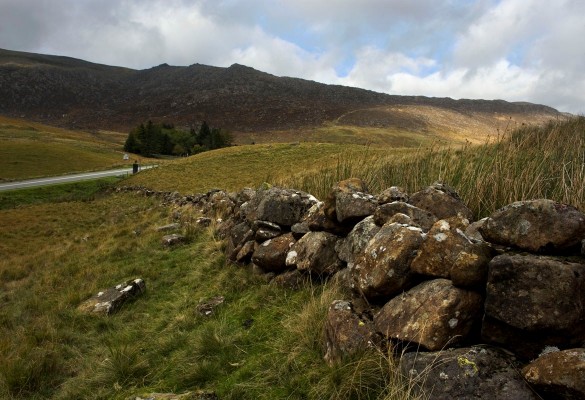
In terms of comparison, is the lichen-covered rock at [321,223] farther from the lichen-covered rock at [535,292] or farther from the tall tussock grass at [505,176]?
the lichen-covered rock at [535,292]

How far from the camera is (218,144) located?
3519 inches

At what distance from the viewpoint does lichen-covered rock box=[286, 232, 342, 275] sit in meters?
5.83

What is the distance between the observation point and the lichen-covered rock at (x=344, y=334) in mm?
3739

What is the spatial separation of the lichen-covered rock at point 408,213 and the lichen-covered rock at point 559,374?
234 centimetres

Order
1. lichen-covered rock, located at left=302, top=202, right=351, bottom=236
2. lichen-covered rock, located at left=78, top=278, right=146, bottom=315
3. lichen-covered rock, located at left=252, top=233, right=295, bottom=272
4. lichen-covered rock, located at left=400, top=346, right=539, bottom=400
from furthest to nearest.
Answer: lichen-covered rock, located at left=78, top=278, right=146, bottom=315 → lichen-covered rock, located at left=252, top=233, right=295, bottom=272 → lichen-covered rock, located at left=302, top=202, right=351, bottom=236 → lichen-covered rock, located at left=400, top=346, right=539, bottom=400

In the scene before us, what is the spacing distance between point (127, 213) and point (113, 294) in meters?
16.1

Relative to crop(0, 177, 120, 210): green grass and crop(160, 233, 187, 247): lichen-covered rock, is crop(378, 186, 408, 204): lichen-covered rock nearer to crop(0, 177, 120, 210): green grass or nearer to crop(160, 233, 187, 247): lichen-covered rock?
crop(160, 233, 187, 247): lichen-covered rock

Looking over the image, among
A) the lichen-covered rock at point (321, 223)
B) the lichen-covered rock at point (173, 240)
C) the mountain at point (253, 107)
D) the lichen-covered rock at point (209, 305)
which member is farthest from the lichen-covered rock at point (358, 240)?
the mountain at point (253, 107)

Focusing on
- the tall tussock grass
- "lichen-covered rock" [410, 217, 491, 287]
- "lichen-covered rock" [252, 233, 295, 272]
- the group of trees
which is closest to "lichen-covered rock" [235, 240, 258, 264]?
"lichen-covered rock" [252, 233, 295, 272]

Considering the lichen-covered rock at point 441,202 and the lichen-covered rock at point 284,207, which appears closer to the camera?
the lichen-covered rock at point 441,202

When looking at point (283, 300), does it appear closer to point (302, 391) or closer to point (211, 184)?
point (302, 391)

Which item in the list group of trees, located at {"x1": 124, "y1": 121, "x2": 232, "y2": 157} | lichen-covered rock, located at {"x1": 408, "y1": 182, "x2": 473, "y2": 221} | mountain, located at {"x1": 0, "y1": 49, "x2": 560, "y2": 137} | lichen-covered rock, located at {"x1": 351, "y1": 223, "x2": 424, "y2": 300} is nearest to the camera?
lichen-covered rock, located at {"x1": 351, "y1": 223, "x2": 424, "y2": 300}

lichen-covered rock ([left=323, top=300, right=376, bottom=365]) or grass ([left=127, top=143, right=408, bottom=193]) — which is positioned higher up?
lichen-covered rock ([left=323, top=300, right=376, bottom=365])

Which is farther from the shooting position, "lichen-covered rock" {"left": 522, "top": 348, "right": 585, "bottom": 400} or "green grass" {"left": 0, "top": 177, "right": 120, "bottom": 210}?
"green grass" {"left": 0, "top": 177, "right": 120, "bottom": 210}
